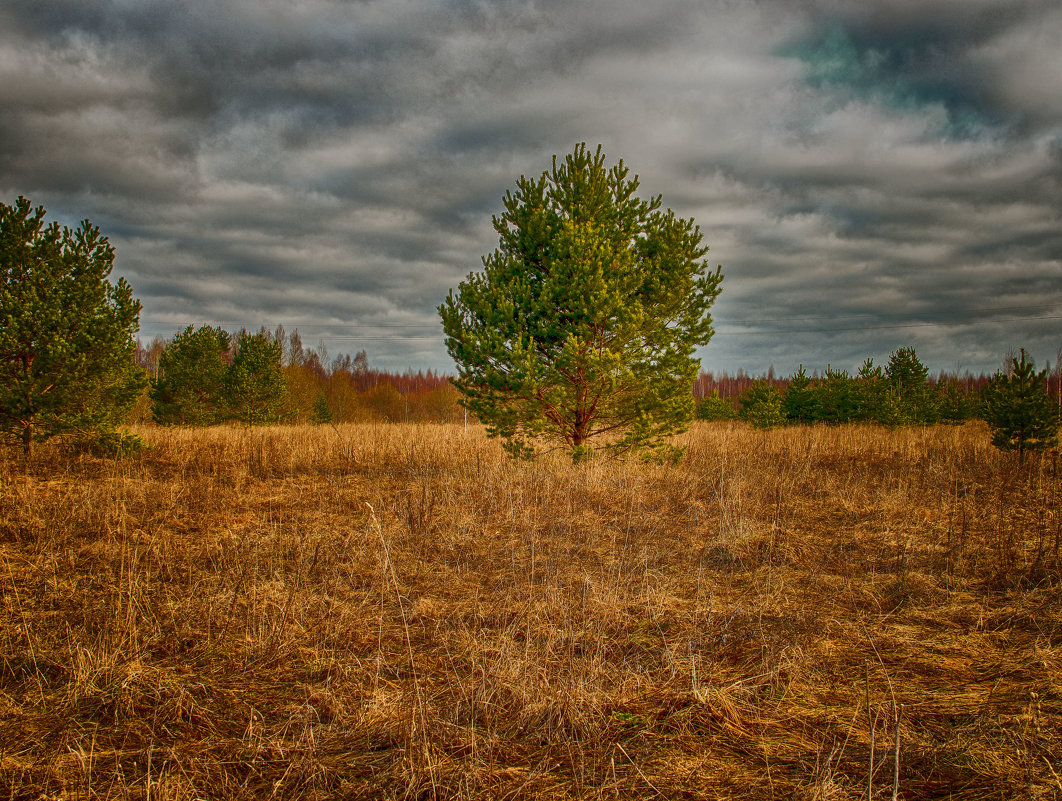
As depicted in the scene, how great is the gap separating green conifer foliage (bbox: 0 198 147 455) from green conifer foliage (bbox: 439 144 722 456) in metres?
6.03

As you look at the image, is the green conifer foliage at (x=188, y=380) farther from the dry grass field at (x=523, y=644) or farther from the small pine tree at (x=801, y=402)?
the small pine tree at (x=801, y=402)

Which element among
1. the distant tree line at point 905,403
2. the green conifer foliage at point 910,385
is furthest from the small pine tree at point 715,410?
the green conifer foliage at point 910,385

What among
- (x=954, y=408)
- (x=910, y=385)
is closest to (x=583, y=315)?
(x=910, y=385)

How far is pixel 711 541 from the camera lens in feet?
21.5

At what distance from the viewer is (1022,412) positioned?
12.2 meters

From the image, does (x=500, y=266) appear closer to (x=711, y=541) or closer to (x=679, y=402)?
(x=679, y=402)

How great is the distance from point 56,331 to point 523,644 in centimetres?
994

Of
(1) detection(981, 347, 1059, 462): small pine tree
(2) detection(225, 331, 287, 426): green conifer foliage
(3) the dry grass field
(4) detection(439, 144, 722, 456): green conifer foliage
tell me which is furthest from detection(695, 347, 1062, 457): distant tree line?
(2) detection(225, 331, 287, 426): green conifer foliage

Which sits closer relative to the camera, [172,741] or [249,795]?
[249,795]

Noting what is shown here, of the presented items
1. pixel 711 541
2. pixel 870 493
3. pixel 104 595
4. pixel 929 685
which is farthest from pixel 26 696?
pixel 870 493

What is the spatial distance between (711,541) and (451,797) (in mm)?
4989

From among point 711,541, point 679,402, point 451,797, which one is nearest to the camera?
point 451,797

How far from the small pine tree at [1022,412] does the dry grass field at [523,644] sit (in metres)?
4.84

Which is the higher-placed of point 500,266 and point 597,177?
point 597,177
